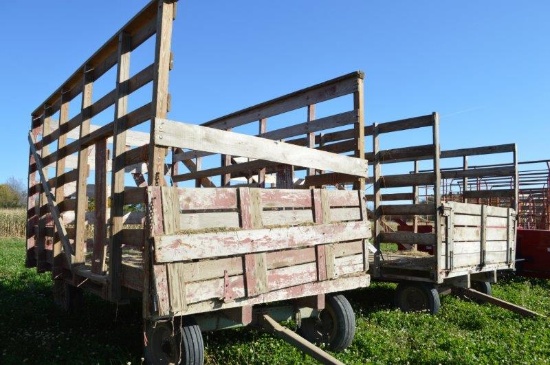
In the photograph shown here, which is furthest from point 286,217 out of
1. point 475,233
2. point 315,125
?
point 475,233

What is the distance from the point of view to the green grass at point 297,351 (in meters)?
4.80

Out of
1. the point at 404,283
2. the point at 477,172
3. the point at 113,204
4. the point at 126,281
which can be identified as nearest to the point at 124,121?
the point at 113,204

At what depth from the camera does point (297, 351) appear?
495 cm

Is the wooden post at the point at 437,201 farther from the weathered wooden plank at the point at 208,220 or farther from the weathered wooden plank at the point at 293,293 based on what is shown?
the weathered wooden plank at the point at 208,220

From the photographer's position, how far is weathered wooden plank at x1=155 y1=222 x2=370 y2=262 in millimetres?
A: 3576

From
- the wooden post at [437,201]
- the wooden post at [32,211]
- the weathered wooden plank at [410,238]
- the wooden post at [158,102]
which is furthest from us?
A: the wooden post at [32,211]

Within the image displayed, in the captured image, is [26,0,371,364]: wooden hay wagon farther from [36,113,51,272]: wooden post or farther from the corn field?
the corn field

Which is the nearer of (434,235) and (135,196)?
(135,196)

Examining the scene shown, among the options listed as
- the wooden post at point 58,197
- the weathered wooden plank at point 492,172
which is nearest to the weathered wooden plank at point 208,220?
the wooden post at point 58,197

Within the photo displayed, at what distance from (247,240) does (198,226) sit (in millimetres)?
478

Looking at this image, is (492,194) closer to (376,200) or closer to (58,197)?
(376,200)

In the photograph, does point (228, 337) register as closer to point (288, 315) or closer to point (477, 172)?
point (288, 315)

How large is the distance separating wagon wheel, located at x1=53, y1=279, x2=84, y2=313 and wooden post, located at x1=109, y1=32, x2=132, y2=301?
8.46 ft

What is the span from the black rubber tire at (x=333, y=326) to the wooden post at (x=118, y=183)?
2.25 m
